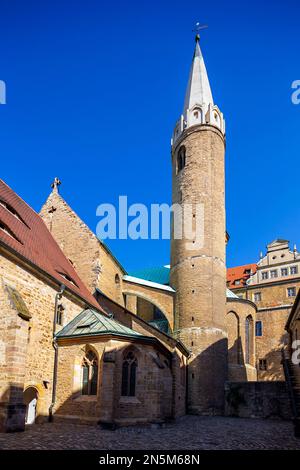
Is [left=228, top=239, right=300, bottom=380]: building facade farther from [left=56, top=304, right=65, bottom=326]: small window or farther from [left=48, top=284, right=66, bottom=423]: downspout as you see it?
[left=48, top=284, right=66, bottom=423]: downspout

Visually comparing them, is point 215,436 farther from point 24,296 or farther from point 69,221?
point 69,221

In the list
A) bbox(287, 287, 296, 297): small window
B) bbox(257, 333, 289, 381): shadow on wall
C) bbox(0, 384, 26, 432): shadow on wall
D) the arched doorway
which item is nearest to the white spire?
bbox(287, 287, 296, 297): small window

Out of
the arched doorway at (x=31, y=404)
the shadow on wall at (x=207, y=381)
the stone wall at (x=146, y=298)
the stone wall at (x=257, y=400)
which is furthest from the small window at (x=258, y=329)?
the arched doorway at (x=31, y=404)

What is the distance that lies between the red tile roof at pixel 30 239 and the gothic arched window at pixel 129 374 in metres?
4.00

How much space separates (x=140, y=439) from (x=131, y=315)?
32.0 feet

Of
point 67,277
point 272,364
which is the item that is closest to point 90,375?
point 67,277

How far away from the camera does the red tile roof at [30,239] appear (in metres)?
15.6

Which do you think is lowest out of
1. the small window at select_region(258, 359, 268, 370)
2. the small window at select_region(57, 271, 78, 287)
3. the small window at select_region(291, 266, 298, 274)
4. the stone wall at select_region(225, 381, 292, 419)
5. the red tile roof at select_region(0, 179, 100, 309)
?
the stone wall at select_region(225, 381, 292, 419)

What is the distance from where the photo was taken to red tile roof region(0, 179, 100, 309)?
51.3ft

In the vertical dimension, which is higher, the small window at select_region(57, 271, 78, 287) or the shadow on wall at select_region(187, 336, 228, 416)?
the small window at select_region(57, 271, 78, 287)

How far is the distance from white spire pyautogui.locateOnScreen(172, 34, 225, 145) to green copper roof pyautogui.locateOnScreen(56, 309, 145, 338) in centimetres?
1785

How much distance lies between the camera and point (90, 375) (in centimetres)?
1541

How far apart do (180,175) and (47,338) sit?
16790 mm
